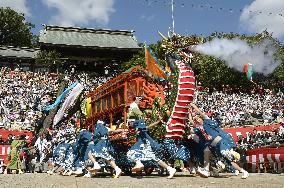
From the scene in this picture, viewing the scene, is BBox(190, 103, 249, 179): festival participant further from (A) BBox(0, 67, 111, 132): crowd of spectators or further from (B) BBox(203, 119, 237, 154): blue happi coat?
(A) BBox(0, 67, 111, 132): crowd of spectators

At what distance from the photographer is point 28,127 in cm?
2516

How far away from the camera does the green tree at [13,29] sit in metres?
59.0

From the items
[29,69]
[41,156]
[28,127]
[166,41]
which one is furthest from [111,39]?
[166,41]

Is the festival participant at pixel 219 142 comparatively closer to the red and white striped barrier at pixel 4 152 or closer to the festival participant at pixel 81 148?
the festival participant at pixel 81 148

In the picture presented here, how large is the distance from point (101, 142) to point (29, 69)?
37.6m

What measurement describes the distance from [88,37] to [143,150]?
43094 millimetres

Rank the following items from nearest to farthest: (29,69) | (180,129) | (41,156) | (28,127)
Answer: (180,129)
(41,156)
(28,127)
(29,69)

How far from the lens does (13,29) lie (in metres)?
60.3

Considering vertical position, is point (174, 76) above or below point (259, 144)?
above

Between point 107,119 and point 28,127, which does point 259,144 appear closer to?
point 107,119

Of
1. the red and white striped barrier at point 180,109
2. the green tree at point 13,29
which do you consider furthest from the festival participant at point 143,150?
the green tree at point 13,29

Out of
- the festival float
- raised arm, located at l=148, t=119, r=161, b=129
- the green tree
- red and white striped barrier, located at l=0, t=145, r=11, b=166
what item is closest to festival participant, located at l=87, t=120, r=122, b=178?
the festival float

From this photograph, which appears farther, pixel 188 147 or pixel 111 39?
pixel 111 39

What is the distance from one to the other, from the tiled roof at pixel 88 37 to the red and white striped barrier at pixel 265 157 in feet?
105
